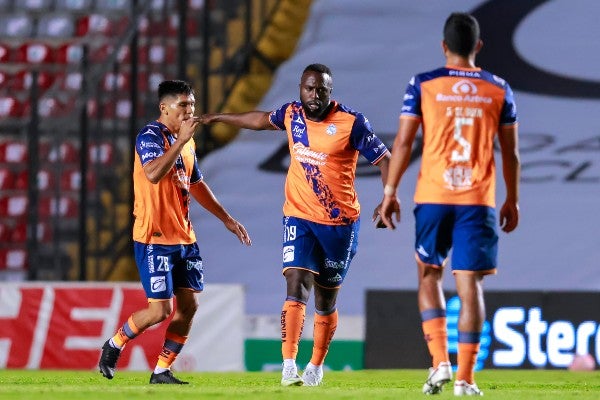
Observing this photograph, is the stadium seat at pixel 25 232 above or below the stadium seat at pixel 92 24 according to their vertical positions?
below

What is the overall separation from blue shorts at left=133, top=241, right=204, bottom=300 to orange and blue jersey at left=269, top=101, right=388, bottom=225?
0.69m

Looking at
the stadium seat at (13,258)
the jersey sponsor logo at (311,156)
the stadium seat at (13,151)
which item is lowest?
the stadium seat at (13,258)

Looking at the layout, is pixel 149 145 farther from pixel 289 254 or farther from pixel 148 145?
pixel 289 254

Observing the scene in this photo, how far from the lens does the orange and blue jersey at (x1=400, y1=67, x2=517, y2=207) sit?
6.81 m

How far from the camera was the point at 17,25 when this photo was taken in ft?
61.4

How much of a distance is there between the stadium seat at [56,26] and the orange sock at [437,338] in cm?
1218

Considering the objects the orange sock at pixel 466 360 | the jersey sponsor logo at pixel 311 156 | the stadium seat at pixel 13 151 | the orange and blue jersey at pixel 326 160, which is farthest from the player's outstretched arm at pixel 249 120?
the stadium seat at pixel 13 151

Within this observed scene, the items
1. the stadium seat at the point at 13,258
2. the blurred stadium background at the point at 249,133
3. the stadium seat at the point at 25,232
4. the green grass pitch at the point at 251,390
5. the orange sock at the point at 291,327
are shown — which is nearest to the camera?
the green grass pitch at the point at 251,390

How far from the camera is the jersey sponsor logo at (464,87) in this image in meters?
6.80

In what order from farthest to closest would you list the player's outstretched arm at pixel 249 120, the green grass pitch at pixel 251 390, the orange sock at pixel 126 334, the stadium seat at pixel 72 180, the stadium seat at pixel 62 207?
the stadium seat at pixel 72 180 → the stadium seat at pixel 62 207 → the player's outstretched arm at pixel 249 120 → the orange sock at pixel 126 334 → the green grass pitch at pixel 251 390

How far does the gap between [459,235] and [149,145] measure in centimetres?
238

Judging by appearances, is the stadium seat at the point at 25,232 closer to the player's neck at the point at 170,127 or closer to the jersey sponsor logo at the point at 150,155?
the player's neck at the point at 170,127

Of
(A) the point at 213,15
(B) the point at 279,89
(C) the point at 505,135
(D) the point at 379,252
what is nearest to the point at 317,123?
(C) the point at 505,135

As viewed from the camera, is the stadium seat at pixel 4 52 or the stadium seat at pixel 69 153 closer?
the stadium seat at pixel 69 153
